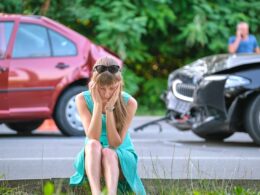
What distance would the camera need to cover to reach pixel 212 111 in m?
12.5

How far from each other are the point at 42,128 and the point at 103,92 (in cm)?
951

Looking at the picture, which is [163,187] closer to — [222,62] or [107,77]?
[107,77]

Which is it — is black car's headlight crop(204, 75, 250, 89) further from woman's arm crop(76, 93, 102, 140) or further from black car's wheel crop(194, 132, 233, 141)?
woman's arm crop(76, 93, 102, 140)

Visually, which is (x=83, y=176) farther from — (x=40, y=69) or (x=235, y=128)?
(x=40, y=69)

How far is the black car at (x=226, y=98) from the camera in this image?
12.3m

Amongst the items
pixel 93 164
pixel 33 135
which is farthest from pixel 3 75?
pixel 93 164

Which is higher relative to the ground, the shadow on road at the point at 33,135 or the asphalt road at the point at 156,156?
the asphalt road at the point at 156,156

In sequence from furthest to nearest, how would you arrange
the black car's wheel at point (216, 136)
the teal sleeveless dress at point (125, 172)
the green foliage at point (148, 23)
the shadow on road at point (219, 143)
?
the green foliage at point (148, 23)
the black car's wheel at point (216, 136)
the shadow on road at point (219, 143)
the teal sleeveless dress at point (125, 172)

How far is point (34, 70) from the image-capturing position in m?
14.1

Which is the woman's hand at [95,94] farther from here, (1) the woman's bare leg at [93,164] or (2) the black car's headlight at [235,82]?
(2) the black car's headlight at [235,82]

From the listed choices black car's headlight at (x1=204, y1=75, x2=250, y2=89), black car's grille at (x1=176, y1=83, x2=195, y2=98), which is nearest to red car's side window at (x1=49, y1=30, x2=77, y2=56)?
black car's grille at (x1=176, y1=83, x2=195, y2=98)

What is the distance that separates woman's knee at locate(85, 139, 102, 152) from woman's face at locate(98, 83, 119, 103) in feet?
1.14

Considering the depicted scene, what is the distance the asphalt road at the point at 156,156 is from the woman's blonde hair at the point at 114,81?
1.74 feet

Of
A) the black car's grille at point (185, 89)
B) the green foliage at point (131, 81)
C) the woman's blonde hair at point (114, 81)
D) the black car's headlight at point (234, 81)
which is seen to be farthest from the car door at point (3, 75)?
the woman's blonde hair at point (114, 81)
